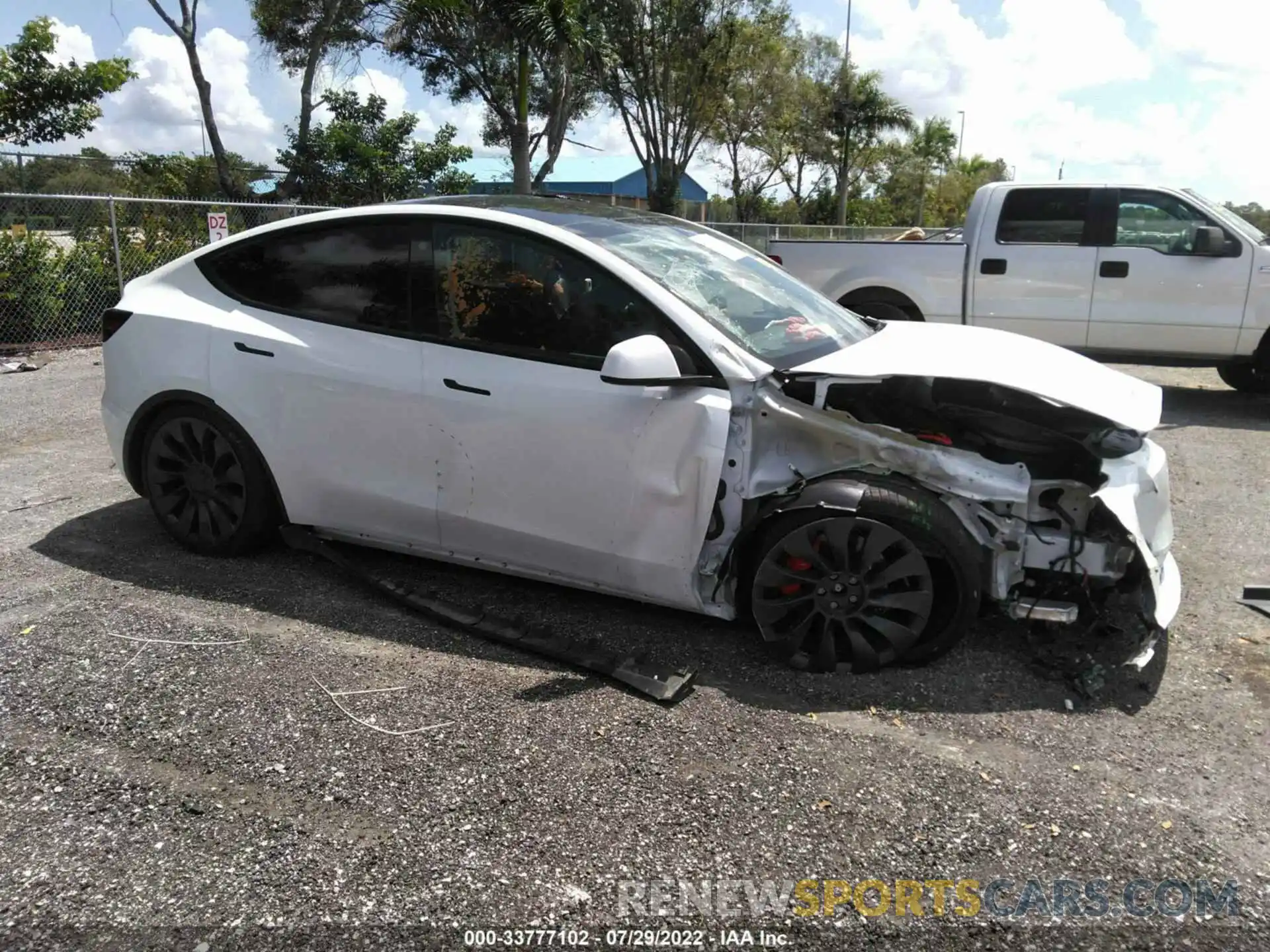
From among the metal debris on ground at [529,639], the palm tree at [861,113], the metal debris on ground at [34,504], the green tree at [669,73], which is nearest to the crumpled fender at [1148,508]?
the metal debris on ground at [529,639]

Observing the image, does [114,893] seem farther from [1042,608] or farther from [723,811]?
[1042,608]

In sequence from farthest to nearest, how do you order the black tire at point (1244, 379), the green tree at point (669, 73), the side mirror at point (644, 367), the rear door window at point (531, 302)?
the green tree at point (669, 73) < the black tire at point (1244, 379) < the rear door window at point (531, 302) < the side mirror at point (644, 367)

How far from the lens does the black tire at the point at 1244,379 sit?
8797 mm

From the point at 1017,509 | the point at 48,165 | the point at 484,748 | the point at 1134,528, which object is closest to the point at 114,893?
the point at 484,748

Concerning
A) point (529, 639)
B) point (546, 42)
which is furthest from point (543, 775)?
point (546, 42)

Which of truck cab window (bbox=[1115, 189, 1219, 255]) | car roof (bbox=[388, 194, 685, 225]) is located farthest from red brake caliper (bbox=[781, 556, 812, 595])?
truck cab window (bbox=[1115, 189, 1219, 255])

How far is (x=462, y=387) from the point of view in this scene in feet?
12.2

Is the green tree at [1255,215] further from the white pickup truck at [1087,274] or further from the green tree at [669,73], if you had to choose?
the green tree at [669,73]

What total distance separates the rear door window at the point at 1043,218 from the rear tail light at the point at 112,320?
7163mm

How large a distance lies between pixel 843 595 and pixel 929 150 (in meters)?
66.0

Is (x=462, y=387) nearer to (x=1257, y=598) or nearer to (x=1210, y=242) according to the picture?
(x=1257, y=598)

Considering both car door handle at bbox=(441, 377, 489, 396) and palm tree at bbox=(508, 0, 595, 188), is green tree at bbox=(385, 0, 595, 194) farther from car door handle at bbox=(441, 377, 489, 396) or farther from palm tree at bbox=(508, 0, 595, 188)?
car door handle at bbox=(441, 377, 489, 396)

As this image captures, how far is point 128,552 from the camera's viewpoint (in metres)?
4.57

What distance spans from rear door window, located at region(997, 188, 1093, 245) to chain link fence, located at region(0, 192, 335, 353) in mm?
8104
